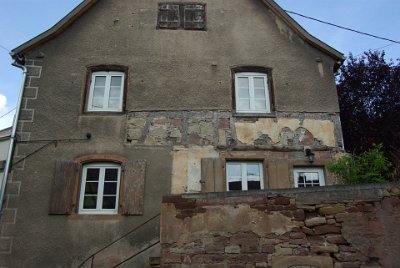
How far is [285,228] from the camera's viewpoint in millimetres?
6562

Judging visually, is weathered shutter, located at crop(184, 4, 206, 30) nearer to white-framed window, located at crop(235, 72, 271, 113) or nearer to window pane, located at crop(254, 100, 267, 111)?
white-framed window, located at crop(235, 72, 271, 113)

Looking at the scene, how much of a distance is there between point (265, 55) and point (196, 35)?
1957 millimetres

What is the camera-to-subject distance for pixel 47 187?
9586 millimetres

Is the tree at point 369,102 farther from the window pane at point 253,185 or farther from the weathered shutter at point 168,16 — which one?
the weathered shutter at point 168,16

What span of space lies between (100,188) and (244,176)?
3385 mm

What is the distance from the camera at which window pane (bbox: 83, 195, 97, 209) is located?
31.4 ft

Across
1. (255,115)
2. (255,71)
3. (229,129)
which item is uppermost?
(255,71)

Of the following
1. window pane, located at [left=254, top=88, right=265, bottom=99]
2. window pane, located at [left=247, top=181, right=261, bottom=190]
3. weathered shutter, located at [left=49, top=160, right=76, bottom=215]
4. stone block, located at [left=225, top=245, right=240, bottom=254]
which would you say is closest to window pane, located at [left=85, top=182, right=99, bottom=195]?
weathered shutter, located at [left=49, top=160, right=76, bottom=215]

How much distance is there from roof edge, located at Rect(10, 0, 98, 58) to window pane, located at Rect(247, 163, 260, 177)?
6125 millimetres

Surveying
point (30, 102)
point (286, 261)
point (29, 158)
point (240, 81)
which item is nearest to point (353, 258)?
point (286, 261)

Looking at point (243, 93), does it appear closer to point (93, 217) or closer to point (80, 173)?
point (80, 173)

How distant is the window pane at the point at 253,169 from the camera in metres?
10.1

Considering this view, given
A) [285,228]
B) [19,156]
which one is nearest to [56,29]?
[19,156]

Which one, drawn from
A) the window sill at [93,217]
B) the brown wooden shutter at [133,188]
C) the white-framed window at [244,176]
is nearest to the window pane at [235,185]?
the white-framed window at [244,176]
